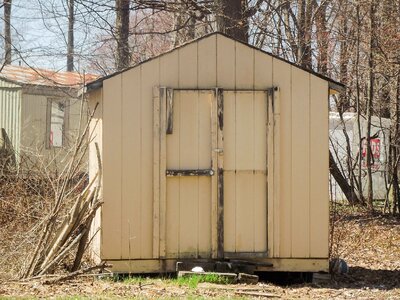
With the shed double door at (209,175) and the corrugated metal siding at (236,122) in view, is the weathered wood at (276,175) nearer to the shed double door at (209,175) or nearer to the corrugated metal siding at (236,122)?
the corrugated metal siding at (236,122)

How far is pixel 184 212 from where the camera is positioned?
31.6 feet

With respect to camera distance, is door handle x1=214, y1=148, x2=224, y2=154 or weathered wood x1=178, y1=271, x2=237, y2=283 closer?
weathered wood x1=178, y1=271, x2=237, y2=283

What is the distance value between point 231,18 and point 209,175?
6359 millimetres

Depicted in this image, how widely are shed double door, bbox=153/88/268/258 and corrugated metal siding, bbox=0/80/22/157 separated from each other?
1284 centimetres

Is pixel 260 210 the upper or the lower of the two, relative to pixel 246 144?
lower

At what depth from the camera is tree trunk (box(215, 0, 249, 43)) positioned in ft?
50.2

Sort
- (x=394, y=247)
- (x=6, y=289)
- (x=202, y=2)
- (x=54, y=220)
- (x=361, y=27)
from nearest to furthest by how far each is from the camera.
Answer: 1. (x=6, y=289)
2. (x=54, y=220)
3. (x=394, y=247)
4. (x=202, y=2)
5. (x=361, y=27)

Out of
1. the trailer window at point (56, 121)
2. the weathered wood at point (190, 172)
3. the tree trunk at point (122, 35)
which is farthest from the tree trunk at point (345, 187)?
the weathered wood at point (190, 172)

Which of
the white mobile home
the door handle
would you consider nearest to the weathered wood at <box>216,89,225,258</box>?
the door handle

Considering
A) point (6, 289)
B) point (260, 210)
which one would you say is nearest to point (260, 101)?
point (260, 210)

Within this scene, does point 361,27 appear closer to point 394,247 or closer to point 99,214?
point 394,247

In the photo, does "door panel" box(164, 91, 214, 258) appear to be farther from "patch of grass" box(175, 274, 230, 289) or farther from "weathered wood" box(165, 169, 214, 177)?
"patch of grass" box(175, 274, 230, 289)

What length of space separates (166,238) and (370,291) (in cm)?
256

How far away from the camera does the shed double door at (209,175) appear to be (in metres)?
9.59
